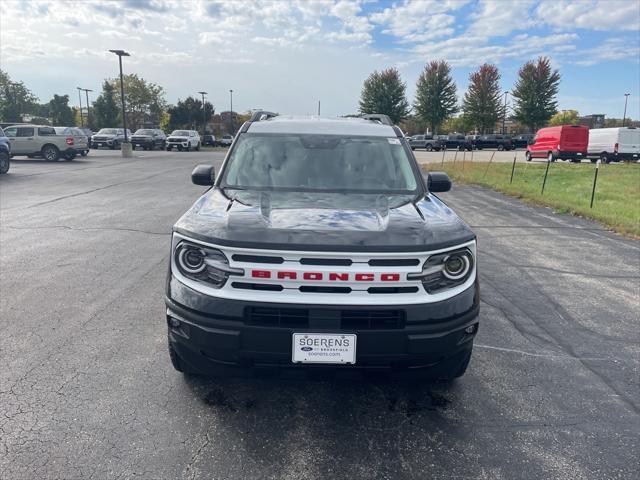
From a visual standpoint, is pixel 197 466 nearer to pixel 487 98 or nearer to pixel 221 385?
Answer: pixel 221 385

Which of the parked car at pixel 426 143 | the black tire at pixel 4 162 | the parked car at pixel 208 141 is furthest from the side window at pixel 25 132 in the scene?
the parked car at pixel 426 143

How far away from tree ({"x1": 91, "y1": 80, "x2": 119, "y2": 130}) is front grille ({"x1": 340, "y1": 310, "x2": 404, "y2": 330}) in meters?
76.0

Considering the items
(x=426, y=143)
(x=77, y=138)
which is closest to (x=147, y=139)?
(x=77, y=138)

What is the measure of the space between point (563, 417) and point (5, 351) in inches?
158

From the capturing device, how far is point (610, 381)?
3.49 metres

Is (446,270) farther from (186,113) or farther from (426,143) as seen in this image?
(186,113)

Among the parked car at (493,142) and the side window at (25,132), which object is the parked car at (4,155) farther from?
the parked car at (493,142)

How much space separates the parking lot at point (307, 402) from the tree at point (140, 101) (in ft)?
252

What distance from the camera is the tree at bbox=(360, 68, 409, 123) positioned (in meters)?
70.8

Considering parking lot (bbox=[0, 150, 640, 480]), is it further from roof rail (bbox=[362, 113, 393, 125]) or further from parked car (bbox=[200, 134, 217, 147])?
parked car (bbox=[200, 134, 217, 147])

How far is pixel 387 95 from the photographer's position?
233ft

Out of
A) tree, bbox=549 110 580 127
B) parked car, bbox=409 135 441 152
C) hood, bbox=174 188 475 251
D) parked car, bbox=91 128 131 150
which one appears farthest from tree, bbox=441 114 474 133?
hood, bbox=174 188 475 251

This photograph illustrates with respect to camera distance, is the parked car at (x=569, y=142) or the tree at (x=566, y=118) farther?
the tree at (x=566, y=118)

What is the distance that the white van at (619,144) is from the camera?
31.3 m
